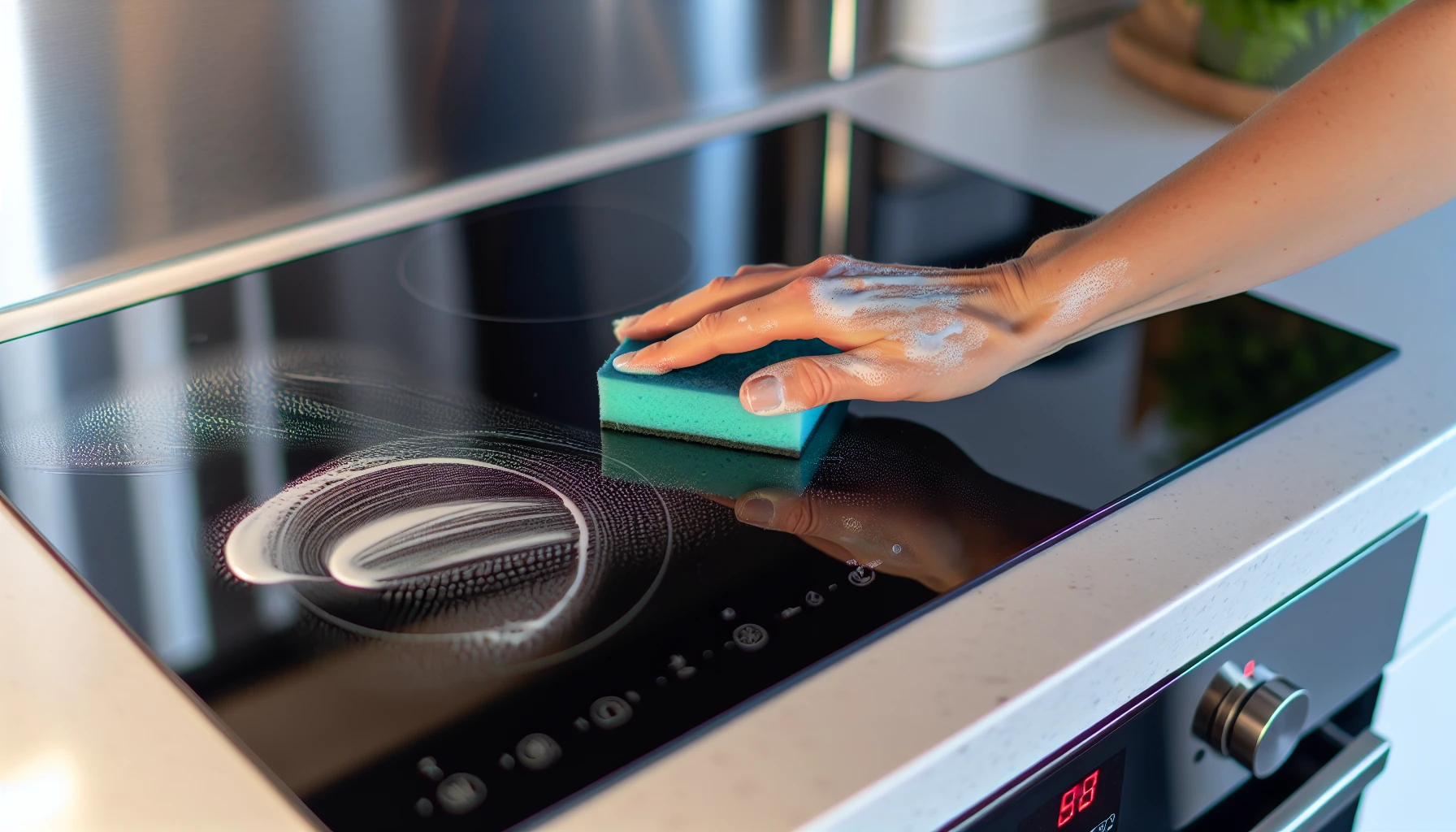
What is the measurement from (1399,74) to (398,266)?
0.70 m

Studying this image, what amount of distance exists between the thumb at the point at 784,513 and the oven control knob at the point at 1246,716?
247 mm

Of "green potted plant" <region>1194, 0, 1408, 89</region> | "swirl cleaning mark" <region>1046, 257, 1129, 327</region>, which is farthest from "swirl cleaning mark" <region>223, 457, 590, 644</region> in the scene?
"green potted plant" <region>1194, 0, 1408, 89</region>

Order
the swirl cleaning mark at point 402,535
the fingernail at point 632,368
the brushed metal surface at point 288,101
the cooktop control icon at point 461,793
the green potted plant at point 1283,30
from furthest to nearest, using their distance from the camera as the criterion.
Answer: the green potted plant at point 1283,30, the brushed metal surface at point 288,101, the fingernail at point 632,368, the swirl cleaning mark at point 402,535, the cooktop control icon at point 461,793

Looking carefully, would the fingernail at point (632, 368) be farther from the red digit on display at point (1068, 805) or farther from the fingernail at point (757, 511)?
the red digit on display at point (1068, 805)

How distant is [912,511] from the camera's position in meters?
0.69

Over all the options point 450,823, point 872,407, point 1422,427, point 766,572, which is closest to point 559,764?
point 450,823

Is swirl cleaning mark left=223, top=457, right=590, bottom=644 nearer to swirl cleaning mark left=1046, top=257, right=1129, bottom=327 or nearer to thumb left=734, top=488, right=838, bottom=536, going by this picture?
thumb left=734, top=488, right=838, bottom=536

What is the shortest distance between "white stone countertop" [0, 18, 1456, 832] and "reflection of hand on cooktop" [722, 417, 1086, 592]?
0.07ft

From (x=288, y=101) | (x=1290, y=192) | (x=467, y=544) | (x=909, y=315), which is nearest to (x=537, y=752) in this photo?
(x=467, y=544)

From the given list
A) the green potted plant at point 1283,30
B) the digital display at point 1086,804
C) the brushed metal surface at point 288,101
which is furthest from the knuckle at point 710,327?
the green potted plant at point 1283,30

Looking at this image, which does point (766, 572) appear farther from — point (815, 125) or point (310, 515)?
point (815, 125)

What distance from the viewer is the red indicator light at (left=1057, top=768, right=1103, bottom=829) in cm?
66

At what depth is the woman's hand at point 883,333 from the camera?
29.5 inches

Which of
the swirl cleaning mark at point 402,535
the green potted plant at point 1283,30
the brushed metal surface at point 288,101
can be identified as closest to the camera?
the swirl cleaning mark at point 402,535
